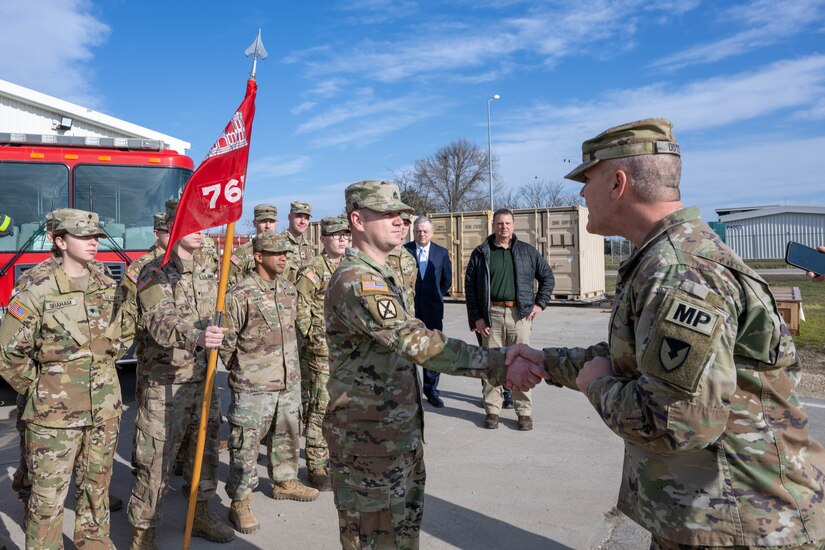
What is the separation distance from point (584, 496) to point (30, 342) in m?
3.89

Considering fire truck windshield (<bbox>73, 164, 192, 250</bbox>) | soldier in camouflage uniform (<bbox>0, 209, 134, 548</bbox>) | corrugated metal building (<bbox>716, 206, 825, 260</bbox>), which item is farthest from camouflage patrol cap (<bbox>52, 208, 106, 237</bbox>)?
corrugated metal building (<bbox>716, 206, 825, 260</bbox>)

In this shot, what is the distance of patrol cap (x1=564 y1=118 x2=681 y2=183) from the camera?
194cm

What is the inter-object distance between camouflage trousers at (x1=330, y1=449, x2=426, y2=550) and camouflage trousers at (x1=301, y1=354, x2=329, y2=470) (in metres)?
1.79

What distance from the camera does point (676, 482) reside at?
185 cm

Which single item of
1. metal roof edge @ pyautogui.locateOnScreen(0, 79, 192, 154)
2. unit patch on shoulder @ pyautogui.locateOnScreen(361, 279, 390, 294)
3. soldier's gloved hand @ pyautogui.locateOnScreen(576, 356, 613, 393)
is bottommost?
soldier's gloved hand @ pyautogui.locateOnScreen(576, 356, 613, 393)

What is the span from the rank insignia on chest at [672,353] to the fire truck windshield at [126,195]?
→ 731 centimetres

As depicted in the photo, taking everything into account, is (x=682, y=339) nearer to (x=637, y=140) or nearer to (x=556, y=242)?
(x=637, y=140)

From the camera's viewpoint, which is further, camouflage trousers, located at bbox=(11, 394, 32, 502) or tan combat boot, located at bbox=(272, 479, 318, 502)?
tan combat boot, located at bbox=(272, 479, 318, 502)

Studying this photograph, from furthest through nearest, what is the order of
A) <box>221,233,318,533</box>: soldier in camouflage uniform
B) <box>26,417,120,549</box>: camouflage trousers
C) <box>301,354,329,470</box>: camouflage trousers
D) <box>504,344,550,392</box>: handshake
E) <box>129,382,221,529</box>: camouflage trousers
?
1. <box>301,354,329,470</box>: camouflage trousers
2. <box>221,233,318,533</box>: soldier in camouflage uniform
3. <box>129,382,221,529</box>: camouflage trousers
4. <box>26,417,120,549</box>: camouflage trousers
5. <box>504,344,550,392</box>: handshake

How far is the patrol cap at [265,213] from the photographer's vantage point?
7714 mm

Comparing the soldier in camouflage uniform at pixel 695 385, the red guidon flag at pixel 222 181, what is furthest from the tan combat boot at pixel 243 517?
the soldier in camouflage uniform at pixel 695 385

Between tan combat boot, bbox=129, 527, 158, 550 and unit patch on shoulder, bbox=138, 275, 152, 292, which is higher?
unit patch on shoulder, bbox=138, 275, 152, 292

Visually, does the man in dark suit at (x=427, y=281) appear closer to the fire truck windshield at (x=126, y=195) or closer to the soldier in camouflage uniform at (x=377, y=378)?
the fire truck windshield at (x=126, y=195)

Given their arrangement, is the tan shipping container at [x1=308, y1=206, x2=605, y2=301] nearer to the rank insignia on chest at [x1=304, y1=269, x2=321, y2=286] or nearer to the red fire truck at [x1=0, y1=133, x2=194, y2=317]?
the red fire truck at [x1=0, y1=133, x2=194, y2=317]
